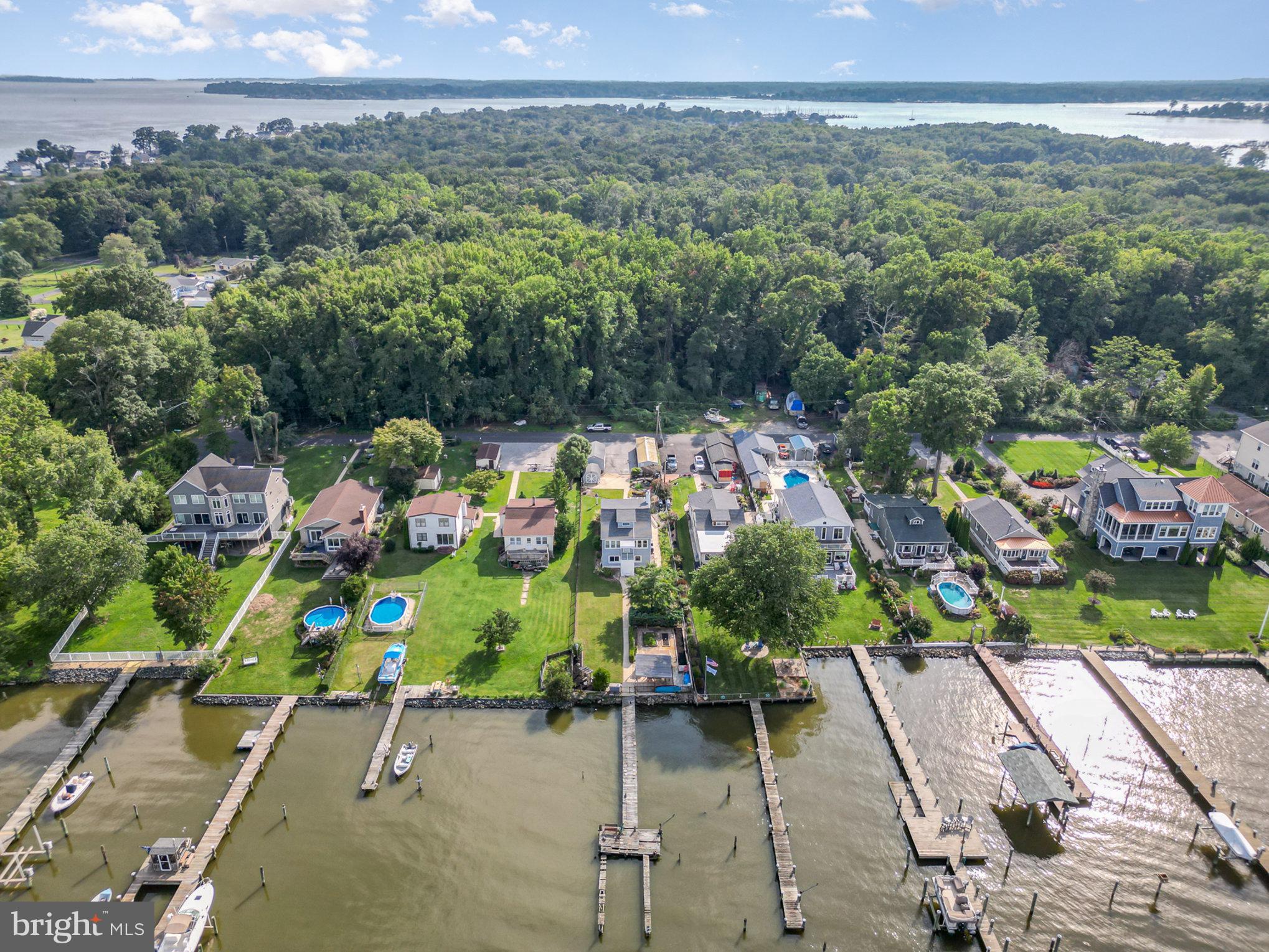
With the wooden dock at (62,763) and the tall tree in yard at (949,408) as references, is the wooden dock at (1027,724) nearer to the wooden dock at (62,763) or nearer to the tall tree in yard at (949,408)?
the tall tree in yard at (949,408)

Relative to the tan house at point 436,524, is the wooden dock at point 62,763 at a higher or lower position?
lower

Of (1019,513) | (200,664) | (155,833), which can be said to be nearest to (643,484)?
(1019,513)

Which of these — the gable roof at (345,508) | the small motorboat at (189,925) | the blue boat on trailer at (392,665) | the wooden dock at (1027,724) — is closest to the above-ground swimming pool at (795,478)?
the wooden dock at (1027,724)

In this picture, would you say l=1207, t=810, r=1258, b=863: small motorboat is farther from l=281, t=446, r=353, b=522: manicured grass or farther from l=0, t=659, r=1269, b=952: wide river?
l=281, t=446, r=353, b=522: manicured grass

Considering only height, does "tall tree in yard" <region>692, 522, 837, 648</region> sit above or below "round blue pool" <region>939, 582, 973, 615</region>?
above

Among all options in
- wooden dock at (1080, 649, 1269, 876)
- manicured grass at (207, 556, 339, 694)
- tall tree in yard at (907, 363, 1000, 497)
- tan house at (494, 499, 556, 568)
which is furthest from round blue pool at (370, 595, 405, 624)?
wooden dock at (1080, 649, 1269, 876)

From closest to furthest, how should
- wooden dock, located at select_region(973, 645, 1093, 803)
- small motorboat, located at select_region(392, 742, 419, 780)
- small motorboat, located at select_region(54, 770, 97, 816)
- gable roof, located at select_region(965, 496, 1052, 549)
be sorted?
small motorboat, located at select_region(54, 770, 97, 816) < wooden dock, located at select_region(973, 645, 1093, 803) < small motorboat, located at select_region(392, 742, 419, 780) < gable roof, located at select_region(965, 496, 1052, 549)
